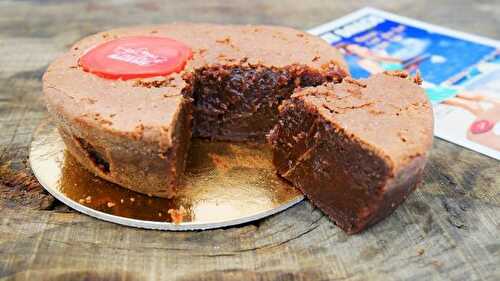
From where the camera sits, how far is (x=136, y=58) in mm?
3057

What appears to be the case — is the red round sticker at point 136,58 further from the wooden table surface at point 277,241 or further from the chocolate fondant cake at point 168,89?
the wooden table surface at point 277,241

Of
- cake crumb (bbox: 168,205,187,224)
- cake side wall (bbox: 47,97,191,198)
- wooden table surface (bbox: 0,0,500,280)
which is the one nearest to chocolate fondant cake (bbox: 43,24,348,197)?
cake side wall (bbox: 47,97,191,198)

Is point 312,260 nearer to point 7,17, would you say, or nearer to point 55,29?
point 55,29

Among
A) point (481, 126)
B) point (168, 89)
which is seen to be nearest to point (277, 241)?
point (168, 89)

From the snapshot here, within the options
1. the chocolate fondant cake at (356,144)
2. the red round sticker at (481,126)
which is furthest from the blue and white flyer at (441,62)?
the chocolate fondant cake at (356,144)

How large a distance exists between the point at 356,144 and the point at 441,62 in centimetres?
205

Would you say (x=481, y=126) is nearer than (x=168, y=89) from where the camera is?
No

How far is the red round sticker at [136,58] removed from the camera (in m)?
2.95

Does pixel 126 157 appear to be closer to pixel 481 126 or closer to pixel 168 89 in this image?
pixel 168 89

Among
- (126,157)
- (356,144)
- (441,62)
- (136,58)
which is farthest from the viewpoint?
(441,62)

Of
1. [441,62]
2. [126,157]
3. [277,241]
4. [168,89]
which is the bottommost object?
[441,62]

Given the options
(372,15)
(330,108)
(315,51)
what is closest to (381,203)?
(330,108)

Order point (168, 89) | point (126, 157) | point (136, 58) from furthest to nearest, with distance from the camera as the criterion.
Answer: point (136, 58) < point (168, 89) < point (126, 157)

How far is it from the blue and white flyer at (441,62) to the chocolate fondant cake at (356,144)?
749 mm
